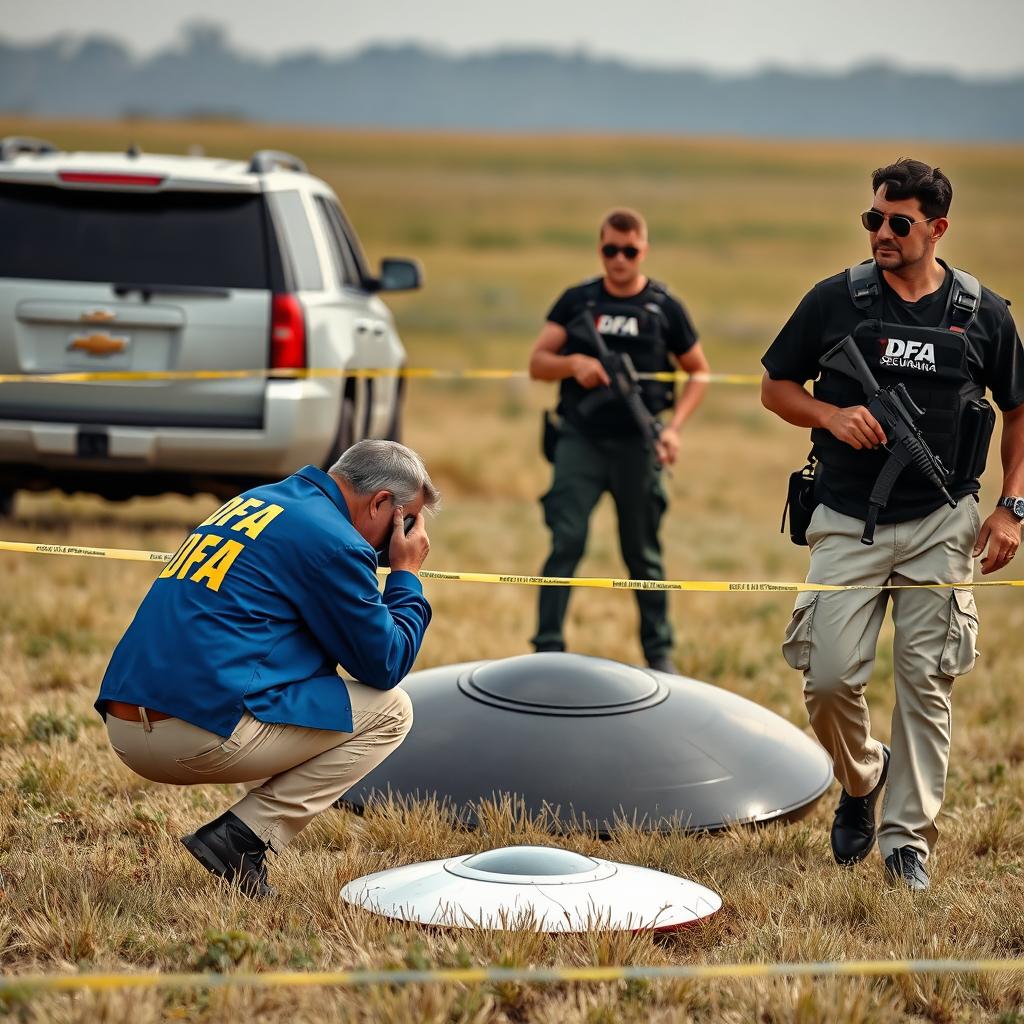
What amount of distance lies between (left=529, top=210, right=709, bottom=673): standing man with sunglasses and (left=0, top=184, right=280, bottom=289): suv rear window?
1.96m

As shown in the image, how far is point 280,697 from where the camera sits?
13.3 ft

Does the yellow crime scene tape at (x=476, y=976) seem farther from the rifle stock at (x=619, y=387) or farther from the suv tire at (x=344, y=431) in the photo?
the suv tire at (x=344, y=431)

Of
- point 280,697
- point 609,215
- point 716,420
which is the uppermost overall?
point 609,215

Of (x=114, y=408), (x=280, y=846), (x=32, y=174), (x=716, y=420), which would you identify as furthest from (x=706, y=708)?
(x=716, y=420)

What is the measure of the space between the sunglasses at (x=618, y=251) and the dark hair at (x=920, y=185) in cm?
238

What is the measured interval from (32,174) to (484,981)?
19.7 ft

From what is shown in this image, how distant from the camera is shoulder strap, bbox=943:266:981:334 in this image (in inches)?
181

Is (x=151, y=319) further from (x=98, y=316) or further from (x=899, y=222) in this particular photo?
(x=899, y=222)

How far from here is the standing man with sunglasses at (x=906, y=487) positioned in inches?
182

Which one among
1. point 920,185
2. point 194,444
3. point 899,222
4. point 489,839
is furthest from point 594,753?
point 194,444

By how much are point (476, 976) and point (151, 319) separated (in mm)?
5443

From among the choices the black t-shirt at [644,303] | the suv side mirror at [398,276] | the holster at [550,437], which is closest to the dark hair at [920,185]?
the black t-shirt at [644,303]

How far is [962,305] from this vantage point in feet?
15.1

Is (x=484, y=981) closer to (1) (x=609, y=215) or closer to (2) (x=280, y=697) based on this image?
(2) (x=280, y=697)
